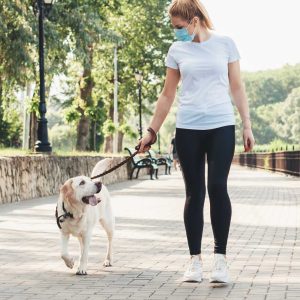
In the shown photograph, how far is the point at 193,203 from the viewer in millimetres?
6430

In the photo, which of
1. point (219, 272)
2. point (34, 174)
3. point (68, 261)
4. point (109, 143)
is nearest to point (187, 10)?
point (219, 272)

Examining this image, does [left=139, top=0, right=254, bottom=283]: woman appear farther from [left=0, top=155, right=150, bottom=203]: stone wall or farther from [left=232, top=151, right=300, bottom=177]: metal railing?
[left=232, top=151, right=300, bottom=177]: metal railing

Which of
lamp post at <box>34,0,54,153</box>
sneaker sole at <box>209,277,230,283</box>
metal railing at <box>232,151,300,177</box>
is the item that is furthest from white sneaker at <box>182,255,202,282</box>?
metal railing at <box>232,151,300,177</box>

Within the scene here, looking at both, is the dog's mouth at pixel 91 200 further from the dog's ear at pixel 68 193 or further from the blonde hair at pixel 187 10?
the blonde hair at pixel 187 10

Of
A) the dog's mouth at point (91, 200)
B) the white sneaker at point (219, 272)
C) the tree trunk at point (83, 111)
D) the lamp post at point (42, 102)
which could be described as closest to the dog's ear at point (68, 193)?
the dog's mouth at point (91, 200)

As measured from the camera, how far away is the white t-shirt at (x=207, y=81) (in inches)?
245

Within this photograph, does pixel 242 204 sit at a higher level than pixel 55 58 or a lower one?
lower

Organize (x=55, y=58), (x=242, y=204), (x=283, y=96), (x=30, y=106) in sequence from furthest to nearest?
1. (x=283, y=96)
2. (x=30, y=106)
3. (x=55, y=58)
4. (x=242, y=204)

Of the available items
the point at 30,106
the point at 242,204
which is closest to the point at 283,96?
the point at 30,106

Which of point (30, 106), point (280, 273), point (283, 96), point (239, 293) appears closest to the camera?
point (239, 293)

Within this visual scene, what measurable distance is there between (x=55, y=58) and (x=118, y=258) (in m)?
23.3

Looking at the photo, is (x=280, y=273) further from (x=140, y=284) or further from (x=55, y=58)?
(x=55, y=58)

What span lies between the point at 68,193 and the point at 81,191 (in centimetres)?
12

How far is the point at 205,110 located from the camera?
6.23 meters
